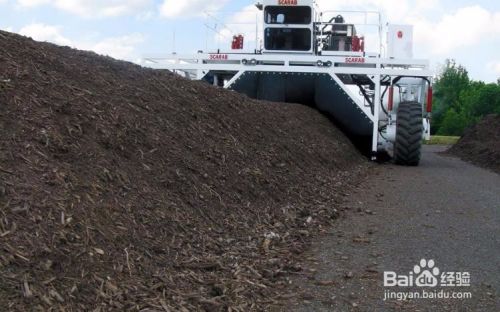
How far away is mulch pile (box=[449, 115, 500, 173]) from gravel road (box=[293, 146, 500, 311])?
8.29 metres

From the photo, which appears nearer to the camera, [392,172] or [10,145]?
[10,145]

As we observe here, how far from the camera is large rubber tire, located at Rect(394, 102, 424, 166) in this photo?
44.2ft

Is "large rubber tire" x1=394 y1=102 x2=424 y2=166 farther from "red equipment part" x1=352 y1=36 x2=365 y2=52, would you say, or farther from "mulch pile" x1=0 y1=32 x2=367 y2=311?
"mulch pile" x1=0 y1=32 x2=367 y2=311

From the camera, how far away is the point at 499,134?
2395cm

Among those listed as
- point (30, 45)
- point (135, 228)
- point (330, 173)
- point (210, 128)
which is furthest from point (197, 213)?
point (330, 173)

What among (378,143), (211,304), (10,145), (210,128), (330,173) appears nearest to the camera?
(211,304)

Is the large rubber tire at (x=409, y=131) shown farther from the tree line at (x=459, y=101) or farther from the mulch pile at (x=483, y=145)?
the tree line at (x=459, y=101)

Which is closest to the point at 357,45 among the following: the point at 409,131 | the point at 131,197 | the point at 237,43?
the point at 237,43

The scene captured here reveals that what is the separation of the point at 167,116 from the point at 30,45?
1.71 metres

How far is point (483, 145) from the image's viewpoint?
73.3 ft

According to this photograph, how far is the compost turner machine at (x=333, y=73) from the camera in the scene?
13672 mm

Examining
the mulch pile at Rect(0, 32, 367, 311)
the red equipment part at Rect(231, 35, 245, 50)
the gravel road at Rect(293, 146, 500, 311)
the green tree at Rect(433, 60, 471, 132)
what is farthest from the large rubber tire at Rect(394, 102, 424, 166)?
the green tree at Rect(433, 60, 471, 132)

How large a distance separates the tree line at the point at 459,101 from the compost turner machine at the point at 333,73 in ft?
152

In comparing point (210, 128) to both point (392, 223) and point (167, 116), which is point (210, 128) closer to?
point (167, 116)
